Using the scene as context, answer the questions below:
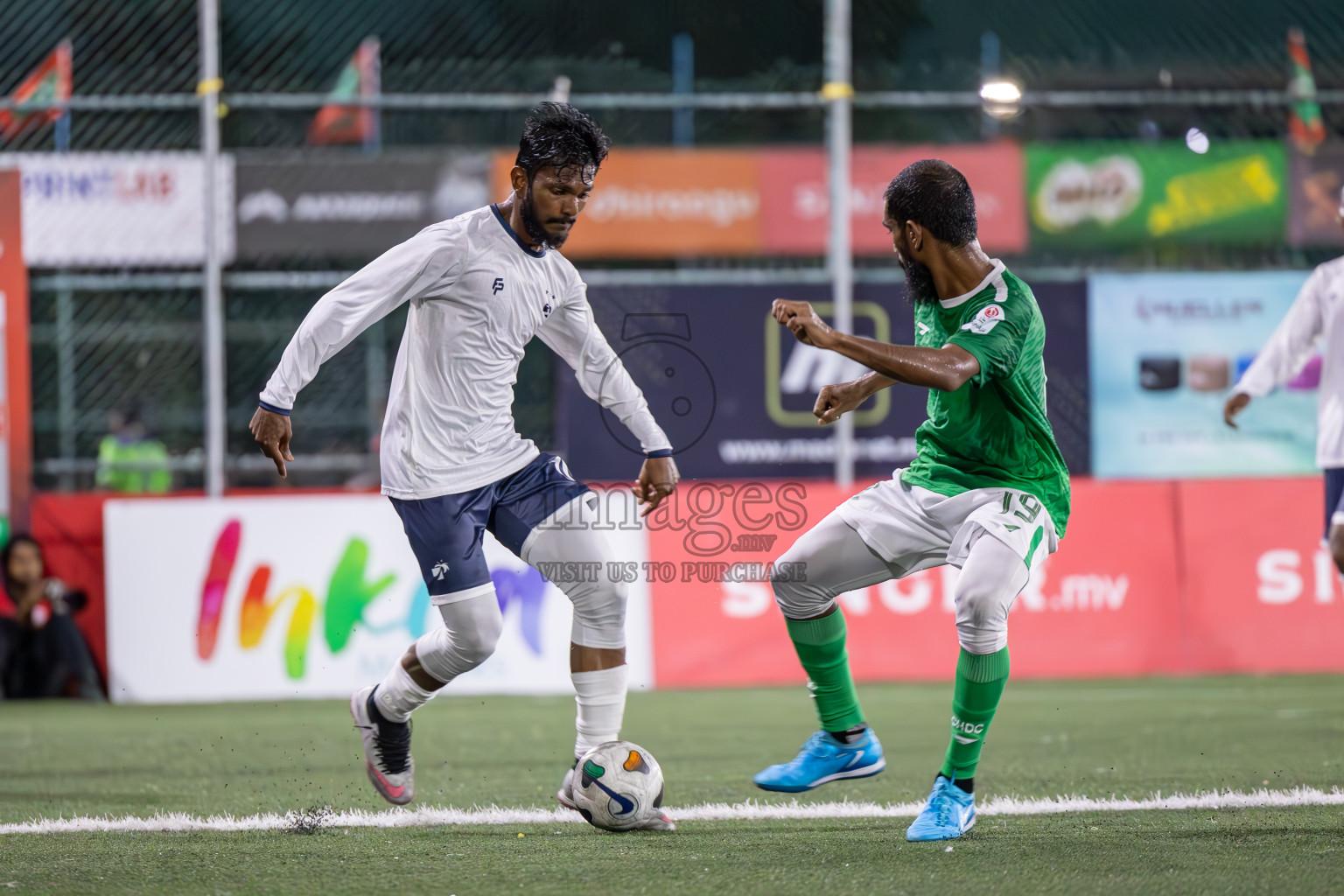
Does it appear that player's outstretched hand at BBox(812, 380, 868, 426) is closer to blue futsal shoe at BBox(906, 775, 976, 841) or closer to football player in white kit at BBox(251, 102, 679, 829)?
football player in white kit at BBox(251, 102, 679, 829)

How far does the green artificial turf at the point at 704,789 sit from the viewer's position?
158 inches

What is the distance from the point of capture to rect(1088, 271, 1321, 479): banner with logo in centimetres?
1129

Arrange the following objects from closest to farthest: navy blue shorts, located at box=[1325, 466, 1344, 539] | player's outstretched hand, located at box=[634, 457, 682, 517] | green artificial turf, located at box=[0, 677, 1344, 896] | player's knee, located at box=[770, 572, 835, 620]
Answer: green artificial turf, located at box=[0, 677, 1344, 896] < player's knee, located at box=[770, 572, 835, 620] < player's outstretched hand, located at box=[634, 457, 682, 517] < navy blue shorts, located at box=[1325, 466, 1344, 539]

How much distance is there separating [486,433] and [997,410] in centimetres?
161

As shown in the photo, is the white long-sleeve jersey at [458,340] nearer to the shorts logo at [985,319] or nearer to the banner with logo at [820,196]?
the shorts logo at [985,319]

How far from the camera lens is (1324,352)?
21.7 ft

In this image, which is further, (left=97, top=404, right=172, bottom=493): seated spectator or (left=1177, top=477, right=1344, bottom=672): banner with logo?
(left=97, top=404, right=172, bottom=493): seated spectator

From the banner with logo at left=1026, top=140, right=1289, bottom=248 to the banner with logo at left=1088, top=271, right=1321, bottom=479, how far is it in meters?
1.93

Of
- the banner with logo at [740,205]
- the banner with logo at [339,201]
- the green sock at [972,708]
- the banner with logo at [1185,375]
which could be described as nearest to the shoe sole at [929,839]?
the green sock at [972,708]

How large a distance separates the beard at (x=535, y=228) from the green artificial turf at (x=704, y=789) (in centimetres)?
186

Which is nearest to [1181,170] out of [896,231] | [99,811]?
[896,231]

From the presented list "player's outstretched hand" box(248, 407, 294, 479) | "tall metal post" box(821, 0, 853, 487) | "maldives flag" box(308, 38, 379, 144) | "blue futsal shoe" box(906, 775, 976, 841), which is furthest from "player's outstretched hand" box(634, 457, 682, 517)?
"maldives flag" box(308, 38, 379, 144)

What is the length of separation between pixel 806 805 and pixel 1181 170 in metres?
9.53

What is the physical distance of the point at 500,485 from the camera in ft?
16.5
